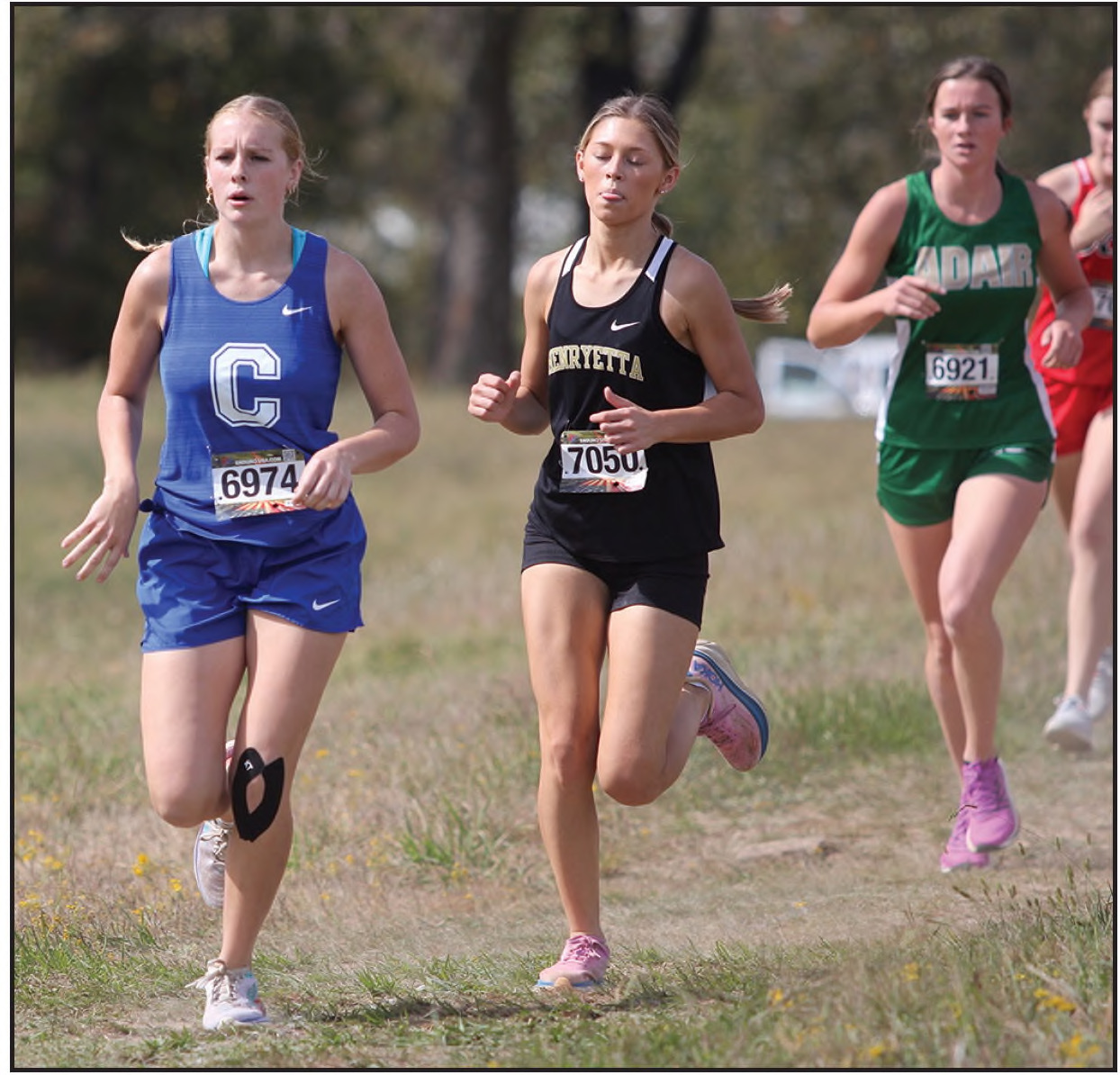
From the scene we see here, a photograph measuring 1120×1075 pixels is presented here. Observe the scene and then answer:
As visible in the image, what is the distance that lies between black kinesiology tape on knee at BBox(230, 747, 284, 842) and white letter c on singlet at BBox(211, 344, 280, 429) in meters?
0.82

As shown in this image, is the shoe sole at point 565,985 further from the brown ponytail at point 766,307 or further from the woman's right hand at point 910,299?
the woman's right hand at point 910,299

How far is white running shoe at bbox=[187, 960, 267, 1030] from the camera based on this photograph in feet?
15.1

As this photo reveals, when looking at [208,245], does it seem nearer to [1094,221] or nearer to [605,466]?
[605,466]

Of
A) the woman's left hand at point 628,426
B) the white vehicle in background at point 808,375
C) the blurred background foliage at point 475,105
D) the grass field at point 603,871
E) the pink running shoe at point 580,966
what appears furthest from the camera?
the white vehicle in background at point 808,375

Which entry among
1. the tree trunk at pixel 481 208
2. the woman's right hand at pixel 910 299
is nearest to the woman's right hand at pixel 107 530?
the woman's right hand at pixel 910 299

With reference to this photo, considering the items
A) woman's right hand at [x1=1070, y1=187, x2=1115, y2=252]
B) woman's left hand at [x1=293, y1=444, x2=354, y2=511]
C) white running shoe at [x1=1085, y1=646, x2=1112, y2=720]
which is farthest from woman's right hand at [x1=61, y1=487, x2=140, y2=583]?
white running shoe at [x1=1085, y1=646, x2=1112, y2=720]

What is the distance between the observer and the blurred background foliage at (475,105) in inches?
1144

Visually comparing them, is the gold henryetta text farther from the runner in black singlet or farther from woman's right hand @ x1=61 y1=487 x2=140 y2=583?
woman's right hand @ x1=61 y1=487 x2=140 y2=583

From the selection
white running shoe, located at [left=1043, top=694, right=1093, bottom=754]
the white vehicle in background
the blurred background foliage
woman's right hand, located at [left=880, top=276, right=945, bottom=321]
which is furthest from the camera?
the white vehicle in background

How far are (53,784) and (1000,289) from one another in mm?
4254

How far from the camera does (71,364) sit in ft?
118

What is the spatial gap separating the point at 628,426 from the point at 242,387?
3.15ft

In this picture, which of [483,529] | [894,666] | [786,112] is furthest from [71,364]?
[894,666]

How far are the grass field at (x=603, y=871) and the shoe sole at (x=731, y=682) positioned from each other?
2.06 feet
